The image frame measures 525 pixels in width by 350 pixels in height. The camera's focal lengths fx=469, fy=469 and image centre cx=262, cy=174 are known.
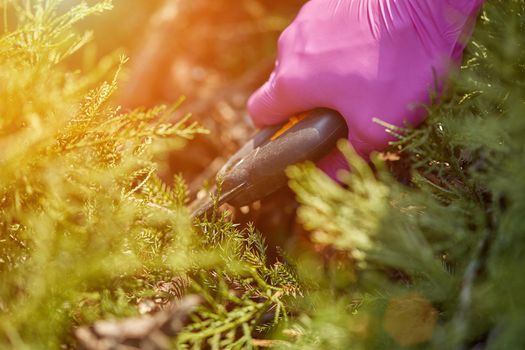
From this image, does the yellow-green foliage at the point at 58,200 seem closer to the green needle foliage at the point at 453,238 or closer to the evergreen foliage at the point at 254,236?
the evergreen foliage at the point at 254,236

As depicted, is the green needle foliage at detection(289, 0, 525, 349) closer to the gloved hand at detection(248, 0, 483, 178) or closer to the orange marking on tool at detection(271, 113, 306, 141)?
the gloved hand at detection(248, 0, 483, 178)

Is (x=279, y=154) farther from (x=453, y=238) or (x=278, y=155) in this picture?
(x=453, y=238)

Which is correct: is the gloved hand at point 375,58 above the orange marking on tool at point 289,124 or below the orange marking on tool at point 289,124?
above

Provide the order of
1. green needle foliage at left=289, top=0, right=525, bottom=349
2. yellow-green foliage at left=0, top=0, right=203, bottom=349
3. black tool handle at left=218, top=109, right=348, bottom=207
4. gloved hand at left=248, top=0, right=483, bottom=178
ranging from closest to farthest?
green needle foliage at left=289, top=0, right=525, bottom=349 → yellow-green foliage at left=0, top=0, right=203, bottom=349 → gloved hand at left=248, top=0, right=483, bottom=178 → black tool handle at left=218, top=109, right=348, bottom=207

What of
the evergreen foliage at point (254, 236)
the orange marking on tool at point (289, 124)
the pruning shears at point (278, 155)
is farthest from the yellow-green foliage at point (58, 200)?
the orange marking on tool at point (289, 124)

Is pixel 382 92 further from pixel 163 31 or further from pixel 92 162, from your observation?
pixel 163 31

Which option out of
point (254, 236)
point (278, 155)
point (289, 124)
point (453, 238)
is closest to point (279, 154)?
point (278, 155)

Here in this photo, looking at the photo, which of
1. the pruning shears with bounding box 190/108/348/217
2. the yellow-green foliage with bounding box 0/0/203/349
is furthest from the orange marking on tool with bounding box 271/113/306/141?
the yellow-green foliage with bounding box 0/0/203/349
